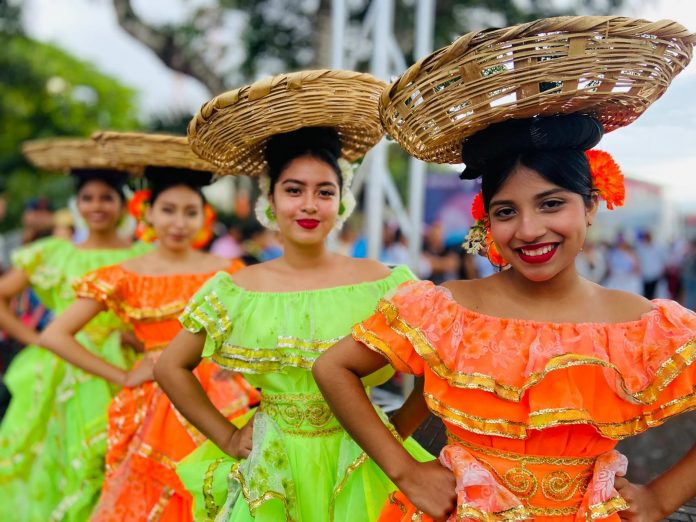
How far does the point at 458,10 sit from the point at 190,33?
400 cm

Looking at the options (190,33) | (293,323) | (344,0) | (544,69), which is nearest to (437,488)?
(293,323)

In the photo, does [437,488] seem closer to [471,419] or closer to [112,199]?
[471,419]

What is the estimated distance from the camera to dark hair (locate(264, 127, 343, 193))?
88.6 inches

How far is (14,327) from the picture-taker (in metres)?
3.80

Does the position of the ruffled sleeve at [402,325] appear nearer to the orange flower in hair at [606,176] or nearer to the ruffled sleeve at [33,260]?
the orange flower in hair at [606,176]

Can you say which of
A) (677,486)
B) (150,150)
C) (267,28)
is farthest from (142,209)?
(267,28)

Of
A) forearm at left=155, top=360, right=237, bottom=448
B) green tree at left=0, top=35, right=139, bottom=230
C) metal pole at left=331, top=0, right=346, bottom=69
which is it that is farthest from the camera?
green tree at left=0, top=35, right=139, bottom=230

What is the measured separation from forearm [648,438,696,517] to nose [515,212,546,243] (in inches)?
26.2

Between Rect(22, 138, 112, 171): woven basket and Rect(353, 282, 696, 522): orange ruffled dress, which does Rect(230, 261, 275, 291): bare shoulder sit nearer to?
Rect(353, 282, 696, 522): orange ruffled dress

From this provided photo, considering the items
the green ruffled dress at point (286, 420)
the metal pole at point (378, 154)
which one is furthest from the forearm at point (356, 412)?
the metal pole at point (378, 154)

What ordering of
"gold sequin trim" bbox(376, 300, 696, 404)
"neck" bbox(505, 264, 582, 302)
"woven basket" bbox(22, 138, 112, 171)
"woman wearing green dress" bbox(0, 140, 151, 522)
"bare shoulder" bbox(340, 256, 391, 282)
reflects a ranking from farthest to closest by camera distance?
1. "woven basket" bbox(22, 138, 112, 171)
2. "woman wearing green dress" bbox(0, 140, 151, 522)
3. "bare shoulder" bbox(340, 256, 391, 282)
4. "neck" bbox(505, 264, 582, 302)
5. "gold sequin trim" bbox(376, 300, 696, 404)

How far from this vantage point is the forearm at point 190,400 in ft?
7.16

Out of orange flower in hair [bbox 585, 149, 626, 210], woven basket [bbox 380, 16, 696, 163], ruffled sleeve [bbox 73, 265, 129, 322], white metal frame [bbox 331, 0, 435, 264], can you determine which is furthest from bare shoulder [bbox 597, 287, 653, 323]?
white metal frame [bbox 331, 0, 435, 264]

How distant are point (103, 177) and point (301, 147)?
2071mm
